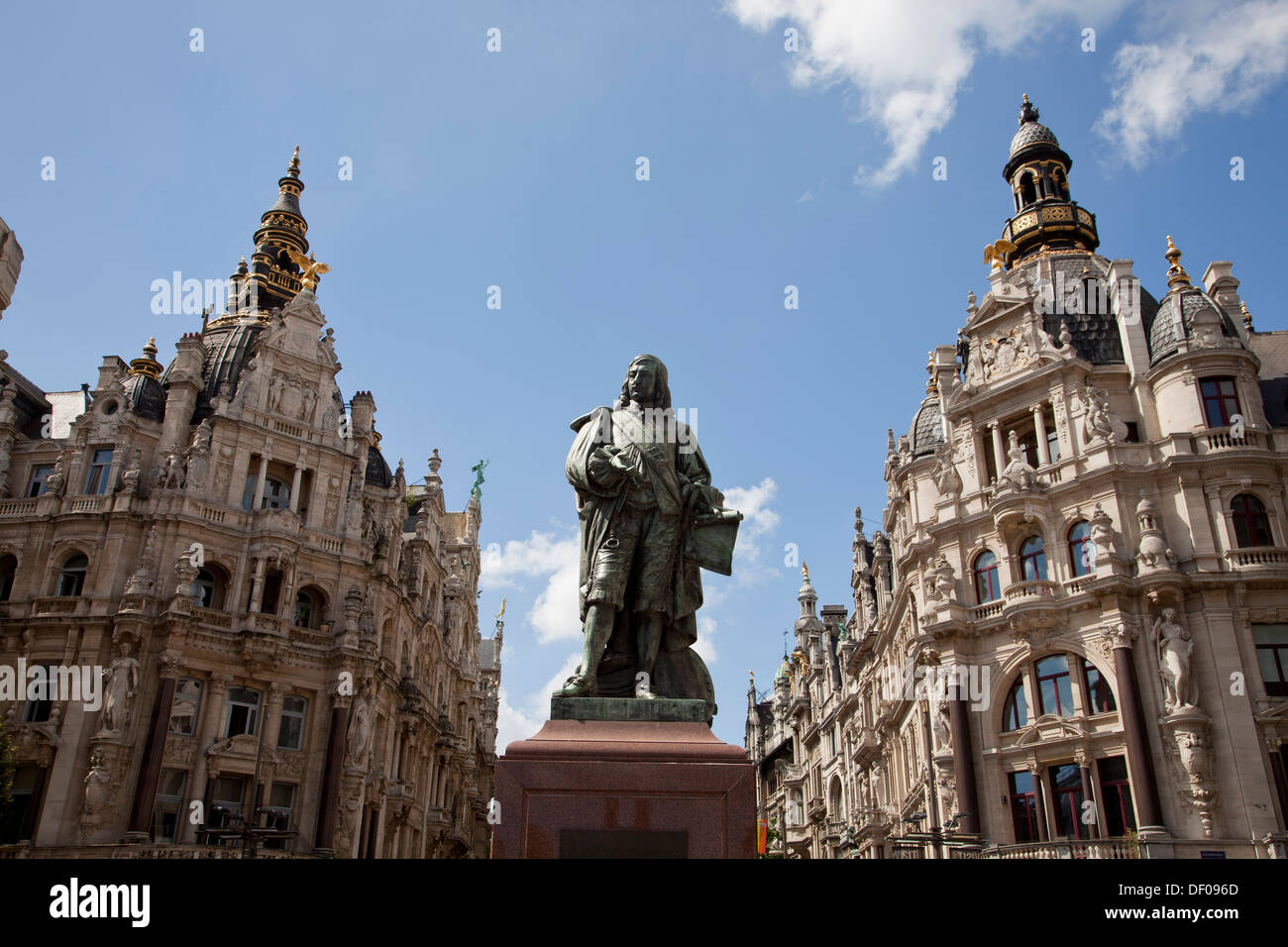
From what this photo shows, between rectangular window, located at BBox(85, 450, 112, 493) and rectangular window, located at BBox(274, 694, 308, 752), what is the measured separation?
11406mm

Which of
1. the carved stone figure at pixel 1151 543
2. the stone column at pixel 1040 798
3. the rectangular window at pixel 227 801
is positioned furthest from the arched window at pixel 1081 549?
the rectangular window at pixel 227 801

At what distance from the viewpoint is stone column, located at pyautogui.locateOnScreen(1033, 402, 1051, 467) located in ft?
120

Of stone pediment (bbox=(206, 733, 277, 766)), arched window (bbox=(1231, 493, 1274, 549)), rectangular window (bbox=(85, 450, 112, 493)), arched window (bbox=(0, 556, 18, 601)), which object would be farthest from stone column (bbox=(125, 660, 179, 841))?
arched window (bbox=(1231, 493, 1274, 549))

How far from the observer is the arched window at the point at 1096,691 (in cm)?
3206

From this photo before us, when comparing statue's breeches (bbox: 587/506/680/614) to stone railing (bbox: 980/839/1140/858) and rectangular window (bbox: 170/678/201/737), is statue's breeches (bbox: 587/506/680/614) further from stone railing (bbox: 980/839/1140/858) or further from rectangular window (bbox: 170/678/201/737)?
rectangular window (bbox: 170/678/201/737)

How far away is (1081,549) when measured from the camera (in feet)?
113

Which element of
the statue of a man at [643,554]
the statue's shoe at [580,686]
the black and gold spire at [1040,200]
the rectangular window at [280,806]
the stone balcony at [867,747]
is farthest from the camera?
the stone balcony at [867,747]

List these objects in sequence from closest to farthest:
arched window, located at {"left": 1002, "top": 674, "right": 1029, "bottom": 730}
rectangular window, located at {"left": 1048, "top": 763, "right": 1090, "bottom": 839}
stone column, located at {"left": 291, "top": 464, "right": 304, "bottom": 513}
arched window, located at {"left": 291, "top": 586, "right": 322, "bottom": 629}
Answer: rectangular window, located at {"left": 1048, "top": 763, "right": 1090, "bottom": 839} < arched window, located at {"left": 1002, "top": 674, "right": 1029, "bottom": 730} < arched window, located at {"left": 291, "top": 586, "right": 322, "bottom": 629} < stone column, located at {"left": 291, "top": 464, "right": 304, "bottom": 513}

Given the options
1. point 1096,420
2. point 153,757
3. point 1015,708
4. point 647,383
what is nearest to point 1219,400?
point 1096,420

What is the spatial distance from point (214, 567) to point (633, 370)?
33.5 m

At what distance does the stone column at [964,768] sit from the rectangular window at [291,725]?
24970 mm

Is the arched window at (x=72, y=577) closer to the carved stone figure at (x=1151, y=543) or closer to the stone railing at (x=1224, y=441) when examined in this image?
the carved stone figure at (x=1151, y=543)

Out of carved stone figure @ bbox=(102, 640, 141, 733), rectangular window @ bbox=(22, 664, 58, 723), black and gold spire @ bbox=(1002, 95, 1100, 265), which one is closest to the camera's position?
carved stone figure @ bbox=(102, 640, 141, 733)
